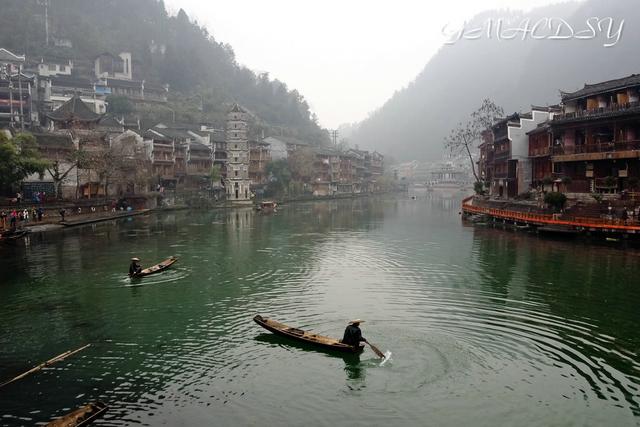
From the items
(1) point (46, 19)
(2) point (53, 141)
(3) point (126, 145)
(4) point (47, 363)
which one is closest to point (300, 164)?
(3) point (126, 145)

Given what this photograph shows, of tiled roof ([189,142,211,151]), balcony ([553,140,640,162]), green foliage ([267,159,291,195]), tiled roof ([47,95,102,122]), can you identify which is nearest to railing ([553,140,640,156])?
balcony ([553,140,640,162])

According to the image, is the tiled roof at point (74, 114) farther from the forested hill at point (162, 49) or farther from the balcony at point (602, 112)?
the balcony at point (602, 112)

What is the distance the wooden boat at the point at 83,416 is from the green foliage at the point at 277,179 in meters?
96.6

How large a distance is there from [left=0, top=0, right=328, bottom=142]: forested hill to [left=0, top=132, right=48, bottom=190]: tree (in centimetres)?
7006

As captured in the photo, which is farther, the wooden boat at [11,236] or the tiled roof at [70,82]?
the tiled roof at [70,82]

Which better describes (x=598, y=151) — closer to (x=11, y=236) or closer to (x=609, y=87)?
(x=609, y=87)

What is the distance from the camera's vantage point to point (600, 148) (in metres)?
47.5

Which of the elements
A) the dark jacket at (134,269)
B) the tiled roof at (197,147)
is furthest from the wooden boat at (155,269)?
the tiled roof at (197,147)

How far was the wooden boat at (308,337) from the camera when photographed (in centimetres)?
1831

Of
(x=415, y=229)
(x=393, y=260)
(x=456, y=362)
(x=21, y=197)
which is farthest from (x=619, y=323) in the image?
(x=21, y=197)

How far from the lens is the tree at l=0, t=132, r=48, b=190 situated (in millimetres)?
50406

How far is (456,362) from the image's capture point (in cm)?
1789

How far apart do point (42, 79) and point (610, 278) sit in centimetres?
10768

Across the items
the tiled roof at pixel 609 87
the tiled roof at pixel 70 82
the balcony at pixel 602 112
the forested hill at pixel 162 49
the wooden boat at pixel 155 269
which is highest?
the forested hill at pixel 162 49
